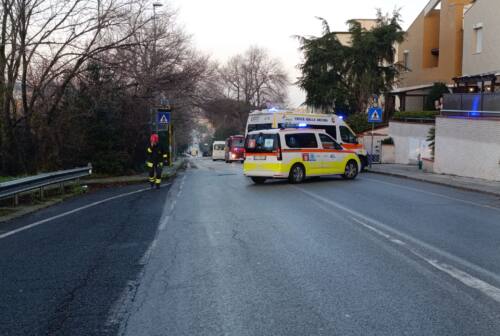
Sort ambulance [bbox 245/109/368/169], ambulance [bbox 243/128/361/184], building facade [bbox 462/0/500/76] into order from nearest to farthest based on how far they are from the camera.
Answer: ambulance [bbox 243/128/361/184]
ambulance [bbox 245/109/368/169]
building facade [bbox 462/0/500/76]

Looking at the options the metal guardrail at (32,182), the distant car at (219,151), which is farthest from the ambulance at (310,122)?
the distant car at (219,151)

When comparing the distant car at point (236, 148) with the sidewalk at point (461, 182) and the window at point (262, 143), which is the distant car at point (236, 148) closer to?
the sidewalk at point (461, 182)

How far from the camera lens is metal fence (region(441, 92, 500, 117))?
21.5 m

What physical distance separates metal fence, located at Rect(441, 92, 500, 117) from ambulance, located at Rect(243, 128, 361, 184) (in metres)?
5.68

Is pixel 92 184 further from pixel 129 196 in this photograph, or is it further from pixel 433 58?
pixel 433 58

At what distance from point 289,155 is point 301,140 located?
81cm

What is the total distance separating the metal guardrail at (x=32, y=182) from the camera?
13.7 metres

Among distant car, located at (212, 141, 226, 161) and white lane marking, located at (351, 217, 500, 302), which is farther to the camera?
distant car, located at (212, 141, 226, 161)

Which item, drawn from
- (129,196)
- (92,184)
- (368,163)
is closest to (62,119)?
(92,184)

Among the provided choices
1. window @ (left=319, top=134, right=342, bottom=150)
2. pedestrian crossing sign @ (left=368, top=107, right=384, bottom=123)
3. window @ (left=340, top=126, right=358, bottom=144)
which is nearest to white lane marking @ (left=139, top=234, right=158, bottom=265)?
window @ (left=319, top=134, right=342, bottom=150)

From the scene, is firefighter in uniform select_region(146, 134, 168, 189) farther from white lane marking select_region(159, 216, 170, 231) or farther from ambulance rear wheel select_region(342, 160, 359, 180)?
white lane marking select_region(159, 216, 170, 231)

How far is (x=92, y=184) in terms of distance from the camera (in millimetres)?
22156

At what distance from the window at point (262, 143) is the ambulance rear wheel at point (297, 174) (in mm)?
1069

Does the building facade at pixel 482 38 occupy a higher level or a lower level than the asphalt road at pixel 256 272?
higher
